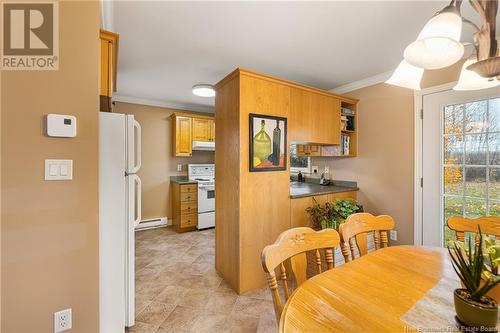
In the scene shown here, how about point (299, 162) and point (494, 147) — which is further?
point (299, 162)

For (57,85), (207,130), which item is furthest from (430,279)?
(207,130)

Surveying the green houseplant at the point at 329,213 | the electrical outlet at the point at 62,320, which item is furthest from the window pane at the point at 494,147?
the electrical outlet at the point at 62,320

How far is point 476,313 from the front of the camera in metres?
0.69

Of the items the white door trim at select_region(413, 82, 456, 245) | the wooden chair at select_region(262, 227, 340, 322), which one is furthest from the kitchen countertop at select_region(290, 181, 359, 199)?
the wooden chair at select_region(262, 227, 340, 322)

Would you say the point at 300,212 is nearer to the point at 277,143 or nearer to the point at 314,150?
the point at 277,143

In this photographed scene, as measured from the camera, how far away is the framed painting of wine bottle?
2256mm

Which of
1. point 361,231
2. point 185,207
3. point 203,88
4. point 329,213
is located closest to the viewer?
point 361,231

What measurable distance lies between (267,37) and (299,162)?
255cm

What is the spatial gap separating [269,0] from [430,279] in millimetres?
1940

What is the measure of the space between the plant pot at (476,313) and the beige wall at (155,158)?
4461 millimetres

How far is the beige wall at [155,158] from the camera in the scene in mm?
4270

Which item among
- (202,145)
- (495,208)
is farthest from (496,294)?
(202,145)

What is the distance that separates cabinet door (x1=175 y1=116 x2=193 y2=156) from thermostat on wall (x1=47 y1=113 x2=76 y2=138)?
3.15 m

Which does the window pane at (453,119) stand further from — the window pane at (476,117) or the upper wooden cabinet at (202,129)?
the upper wooden cabinet at (202,129)
